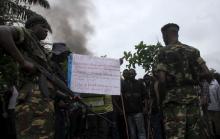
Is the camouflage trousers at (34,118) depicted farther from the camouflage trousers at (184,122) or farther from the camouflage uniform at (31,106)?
the camouflage trousers at (184,122)

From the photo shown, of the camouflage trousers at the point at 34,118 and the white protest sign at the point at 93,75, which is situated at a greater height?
the white protest sign at the point at 93,75

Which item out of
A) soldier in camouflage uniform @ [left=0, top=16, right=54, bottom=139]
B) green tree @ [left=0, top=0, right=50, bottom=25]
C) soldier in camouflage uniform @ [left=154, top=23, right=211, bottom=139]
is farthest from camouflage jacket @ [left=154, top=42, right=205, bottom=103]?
green tree @ [left=0, top=0, right=50, bottom=25]

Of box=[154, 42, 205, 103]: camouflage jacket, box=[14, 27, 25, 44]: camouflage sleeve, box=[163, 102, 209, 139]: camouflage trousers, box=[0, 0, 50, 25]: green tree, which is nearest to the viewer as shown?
box=[14, 27, 25, 44]: camouflage sleeve

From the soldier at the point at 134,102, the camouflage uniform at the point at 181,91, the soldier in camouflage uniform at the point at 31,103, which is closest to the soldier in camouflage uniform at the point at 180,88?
the camouflage uniform at the point at 181,91

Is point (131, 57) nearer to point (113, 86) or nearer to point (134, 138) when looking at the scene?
point (134, 138)

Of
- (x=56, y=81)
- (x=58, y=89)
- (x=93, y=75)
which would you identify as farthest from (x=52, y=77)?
(x=93, y=75)

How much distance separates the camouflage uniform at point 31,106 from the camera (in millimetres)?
3799

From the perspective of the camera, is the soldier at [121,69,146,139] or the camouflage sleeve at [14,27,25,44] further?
the soldier at [121,69,146,139]

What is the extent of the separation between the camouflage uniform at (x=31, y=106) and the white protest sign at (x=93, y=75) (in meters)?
2.30

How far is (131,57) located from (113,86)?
256 centimetres

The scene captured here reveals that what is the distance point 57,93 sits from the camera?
4.18 m

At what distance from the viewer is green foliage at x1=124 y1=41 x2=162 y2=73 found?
29.6 feet

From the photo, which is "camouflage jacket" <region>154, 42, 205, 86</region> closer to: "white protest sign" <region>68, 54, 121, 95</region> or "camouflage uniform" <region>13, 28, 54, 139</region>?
"camouflage uniform" <region>13, 28, 54, 139</region>

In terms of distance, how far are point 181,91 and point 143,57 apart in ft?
14.9
